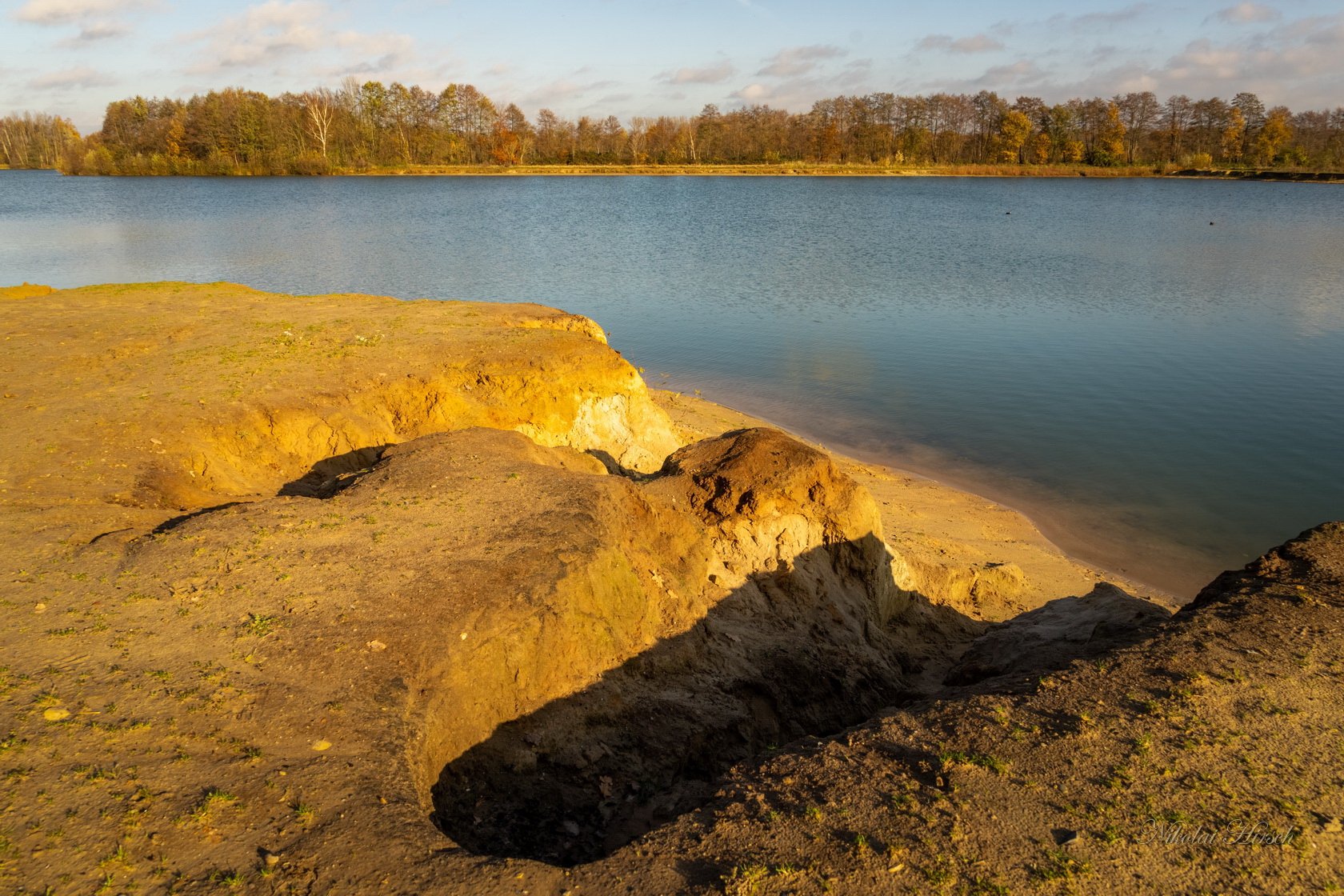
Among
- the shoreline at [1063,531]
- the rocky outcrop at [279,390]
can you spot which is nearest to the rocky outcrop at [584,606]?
the rocky outcrop at [279,390]

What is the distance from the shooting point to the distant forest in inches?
4857

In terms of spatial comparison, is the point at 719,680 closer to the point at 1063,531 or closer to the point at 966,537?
the point at 966,537

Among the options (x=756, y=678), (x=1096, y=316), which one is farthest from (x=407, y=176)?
(x=756, y=678)

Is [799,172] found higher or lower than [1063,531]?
higher

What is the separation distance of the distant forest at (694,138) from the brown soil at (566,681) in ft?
419

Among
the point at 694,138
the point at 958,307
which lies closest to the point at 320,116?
the point at 694,138

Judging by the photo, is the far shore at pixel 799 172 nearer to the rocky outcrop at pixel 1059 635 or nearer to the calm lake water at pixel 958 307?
the calm lake water at pixel 958 307

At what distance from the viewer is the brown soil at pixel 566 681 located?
5.90 metres

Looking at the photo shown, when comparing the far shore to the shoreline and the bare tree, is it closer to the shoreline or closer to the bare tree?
the bare tree

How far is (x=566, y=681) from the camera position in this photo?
884cm

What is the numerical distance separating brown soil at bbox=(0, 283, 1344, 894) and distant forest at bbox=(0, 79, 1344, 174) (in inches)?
5032

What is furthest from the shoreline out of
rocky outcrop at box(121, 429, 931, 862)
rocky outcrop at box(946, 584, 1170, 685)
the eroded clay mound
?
the eroded clay mound

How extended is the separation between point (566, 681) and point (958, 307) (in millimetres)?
34539

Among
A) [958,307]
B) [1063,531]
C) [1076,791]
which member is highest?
[958,307]
